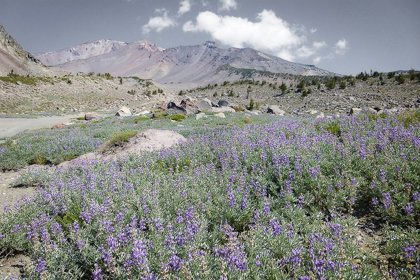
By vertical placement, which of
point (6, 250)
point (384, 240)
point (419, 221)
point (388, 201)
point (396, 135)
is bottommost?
point (6, 250)

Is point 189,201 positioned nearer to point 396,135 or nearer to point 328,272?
point 328,272

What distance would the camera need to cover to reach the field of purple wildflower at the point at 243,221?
275cm

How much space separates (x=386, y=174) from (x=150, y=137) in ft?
28.4

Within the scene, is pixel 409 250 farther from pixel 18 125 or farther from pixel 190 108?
pixel 18 125

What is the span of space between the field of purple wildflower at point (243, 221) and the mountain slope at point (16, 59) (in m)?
122

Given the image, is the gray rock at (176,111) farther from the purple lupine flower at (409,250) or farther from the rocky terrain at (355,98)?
the purple lupine flower at (409,250)

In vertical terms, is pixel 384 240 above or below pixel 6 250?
above

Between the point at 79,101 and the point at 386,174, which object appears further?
the point at 79,101

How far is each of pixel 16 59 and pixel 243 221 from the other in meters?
143

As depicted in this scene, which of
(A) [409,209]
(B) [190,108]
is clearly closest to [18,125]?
(B) [190,108]

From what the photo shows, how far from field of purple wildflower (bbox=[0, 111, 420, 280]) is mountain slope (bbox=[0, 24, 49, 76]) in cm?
12154

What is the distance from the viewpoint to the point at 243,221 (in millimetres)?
4094

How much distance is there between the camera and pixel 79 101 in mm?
49781

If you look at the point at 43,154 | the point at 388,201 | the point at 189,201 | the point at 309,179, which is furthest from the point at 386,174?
the point at 43,154
